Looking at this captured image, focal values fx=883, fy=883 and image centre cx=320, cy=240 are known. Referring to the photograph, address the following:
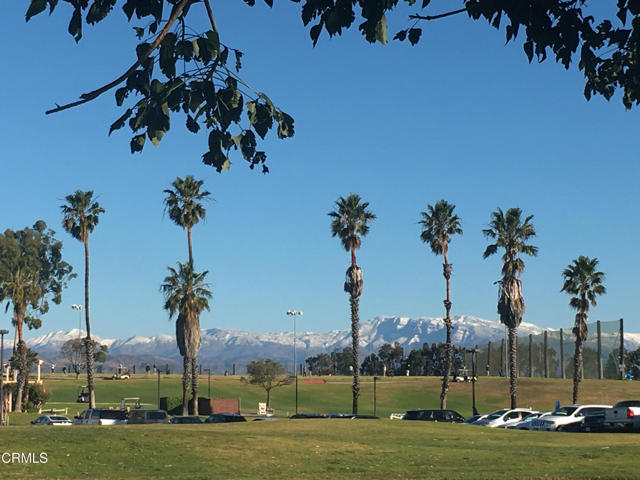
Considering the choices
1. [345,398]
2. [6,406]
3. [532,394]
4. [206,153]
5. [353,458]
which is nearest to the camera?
[206,153]

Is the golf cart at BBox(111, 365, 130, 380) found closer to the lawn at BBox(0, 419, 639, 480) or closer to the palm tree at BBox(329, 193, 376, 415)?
the palm tree at BBox(329, 193, 376, 415)

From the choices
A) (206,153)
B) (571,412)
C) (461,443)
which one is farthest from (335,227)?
(206,153)

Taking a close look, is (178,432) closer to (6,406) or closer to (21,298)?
(6,406)

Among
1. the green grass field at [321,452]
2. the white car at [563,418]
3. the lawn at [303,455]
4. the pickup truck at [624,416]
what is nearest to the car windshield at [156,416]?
the green grass field at [321,452]

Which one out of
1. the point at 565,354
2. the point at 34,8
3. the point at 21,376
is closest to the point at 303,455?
the point at 34,8

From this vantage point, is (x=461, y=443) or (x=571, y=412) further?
(x=571, y=412)

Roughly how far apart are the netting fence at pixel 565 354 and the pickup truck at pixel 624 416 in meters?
93.3

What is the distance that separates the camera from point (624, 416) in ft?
154

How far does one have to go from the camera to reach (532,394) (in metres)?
126

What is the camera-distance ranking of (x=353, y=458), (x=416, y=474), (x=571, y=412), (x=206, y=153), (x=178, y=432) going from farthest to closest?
(x=571, y=412) < (x=178, y=432) < (x=353, y=458) < (x=416, y=474) < (x=206, y=153)

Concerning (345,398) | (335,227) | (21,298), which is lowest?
(345,398)

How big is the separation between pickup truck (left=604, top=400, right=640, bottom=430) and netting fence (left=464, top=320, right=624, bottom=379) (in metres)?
93.3

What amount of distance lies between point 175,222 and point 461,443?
213ft

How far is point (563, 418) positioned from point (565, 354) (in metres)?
112
